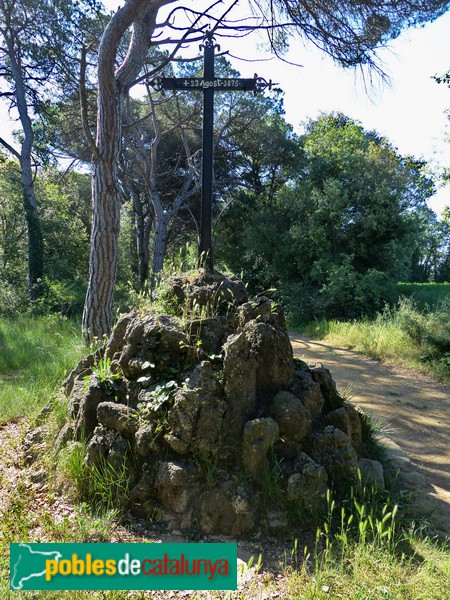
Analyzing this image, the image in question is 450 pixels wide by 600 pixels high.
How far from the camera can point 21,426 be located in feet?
13.5

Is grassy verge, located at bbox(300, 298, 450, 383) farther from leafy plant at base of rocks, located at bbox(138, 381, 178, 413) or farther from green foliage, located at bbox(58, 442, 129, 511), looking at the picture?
green foliage, located at bbox(58, 442, 129, 511)

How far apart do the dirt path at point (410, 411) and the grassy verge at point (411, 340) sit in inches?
12.1

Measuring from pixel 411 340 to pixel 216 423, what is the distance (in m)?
7.43

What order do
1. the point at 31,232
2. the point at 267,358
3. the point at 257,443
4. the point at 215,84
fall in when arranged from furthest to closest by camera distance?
the point at 31,232
the point at 215,84
the point at 267,358
the point at 257,443

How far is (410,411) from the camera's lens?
623 cm

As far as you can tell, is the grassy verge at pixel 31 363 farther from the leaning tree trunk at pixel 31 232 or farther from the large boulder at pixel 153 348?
the leaning tree trunk at pixel 31 232

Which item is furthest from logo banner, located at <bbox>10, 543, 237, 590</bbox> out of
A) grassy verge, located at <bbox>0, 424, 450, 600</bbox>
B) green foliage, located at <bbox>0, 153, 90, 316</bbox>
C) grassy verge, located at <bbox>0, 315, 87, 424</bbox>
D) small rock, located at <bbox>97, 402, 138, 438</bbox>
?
green foliage, located at <bbox>0, 153, 90, 316</bbox>

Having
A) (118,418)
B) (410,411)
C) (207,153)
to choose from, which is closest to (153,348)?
(118,418)

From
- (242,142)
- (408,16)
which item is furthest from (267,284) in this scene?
(408,16)

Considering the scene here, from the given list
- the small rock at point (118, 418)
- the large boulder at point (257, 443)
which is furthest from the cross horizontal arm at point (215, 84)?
the large boulder at point (257, 443)

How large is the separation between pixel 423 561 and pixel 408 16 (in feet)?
22.3

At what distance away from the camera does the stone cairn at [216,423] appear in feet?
9.36

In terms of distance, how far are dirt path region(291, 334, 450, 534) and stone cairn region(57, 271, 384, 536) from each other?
590mm

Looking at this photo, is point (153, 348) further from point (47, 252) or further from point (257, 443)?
point (47, 252)
